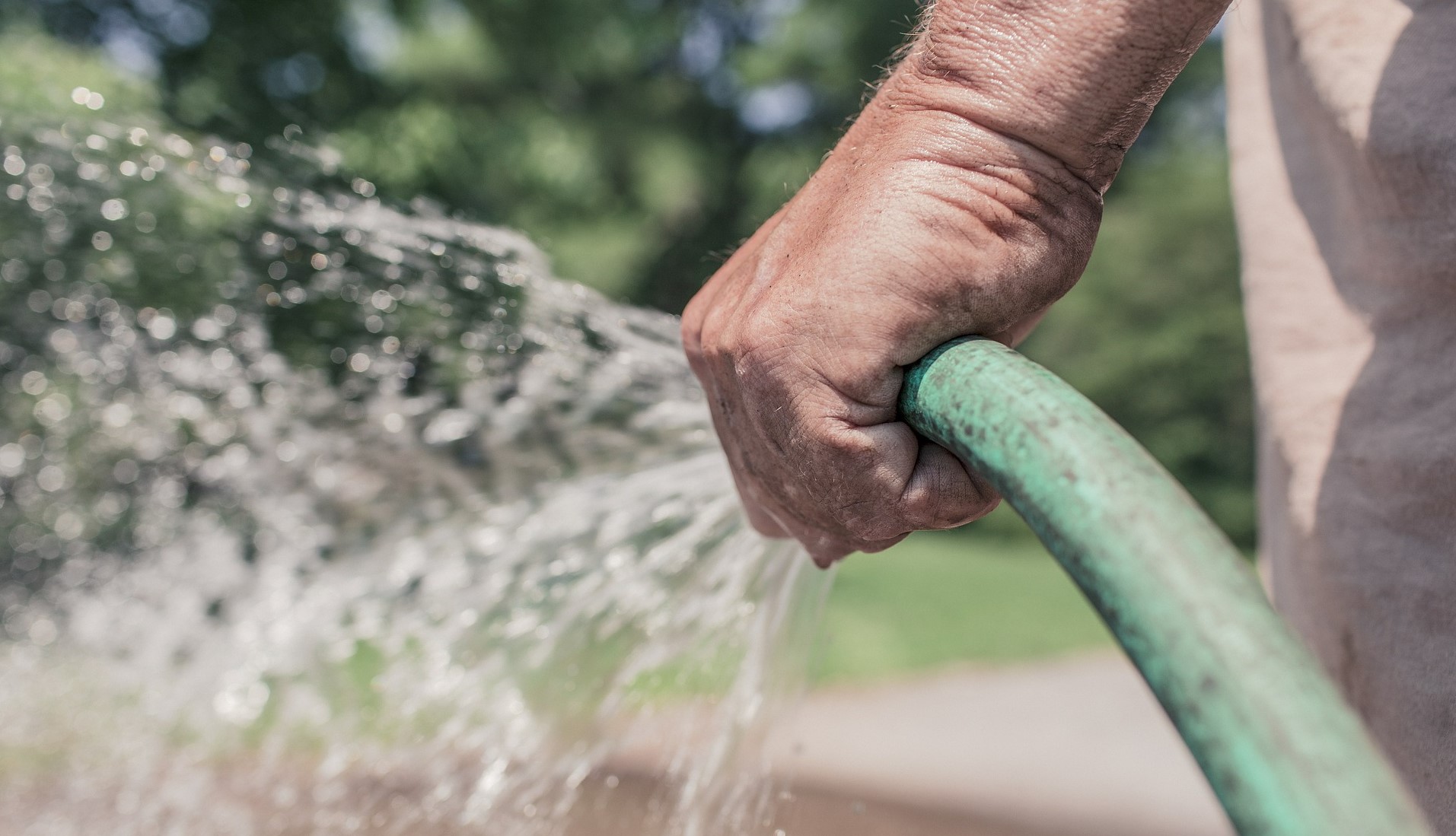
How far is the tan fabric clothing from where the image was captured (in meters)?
1.43

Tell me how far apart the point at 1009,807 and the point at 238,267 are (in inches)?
246

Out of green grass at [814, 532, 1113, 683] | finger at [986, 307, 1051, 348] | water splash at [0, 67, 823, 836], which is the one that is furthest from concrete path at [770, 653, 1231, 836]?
finger at [986, 307, 1051, 348]

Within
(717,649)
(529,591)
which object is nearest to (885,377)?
(717,649)

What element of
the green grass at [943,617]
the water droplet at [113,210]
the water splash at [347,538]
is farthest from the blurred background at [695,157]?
the water splash at [347,538]

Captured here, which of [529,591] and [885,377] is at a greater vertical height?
[885,377]

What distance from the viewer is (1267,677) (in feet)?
2.32

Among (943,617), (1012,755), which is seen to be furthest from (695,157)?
(1012,755)

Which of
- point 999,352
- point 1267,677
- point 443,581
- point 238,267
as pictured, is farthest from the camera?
point 238,267

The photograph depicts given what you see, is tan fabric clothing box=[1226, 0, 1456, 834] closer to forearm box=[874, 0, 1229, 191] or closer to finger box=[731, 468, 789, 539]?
forearm box=[874, 0, 1229, 191]

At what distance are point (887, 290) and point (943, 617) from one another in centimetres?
795

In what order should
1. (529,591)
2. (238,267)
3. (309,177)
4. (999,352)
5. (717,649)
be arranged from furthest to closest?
(238,267) → (309,177) → (529,591) → (717,649) → (999,352)

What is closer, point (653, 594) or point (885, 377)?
point (885, 377)

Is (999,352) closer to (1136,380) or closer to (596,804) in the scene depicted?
(596,804)

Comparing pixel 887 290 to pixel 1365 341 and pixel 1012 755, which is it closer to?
pixel 1365 341
